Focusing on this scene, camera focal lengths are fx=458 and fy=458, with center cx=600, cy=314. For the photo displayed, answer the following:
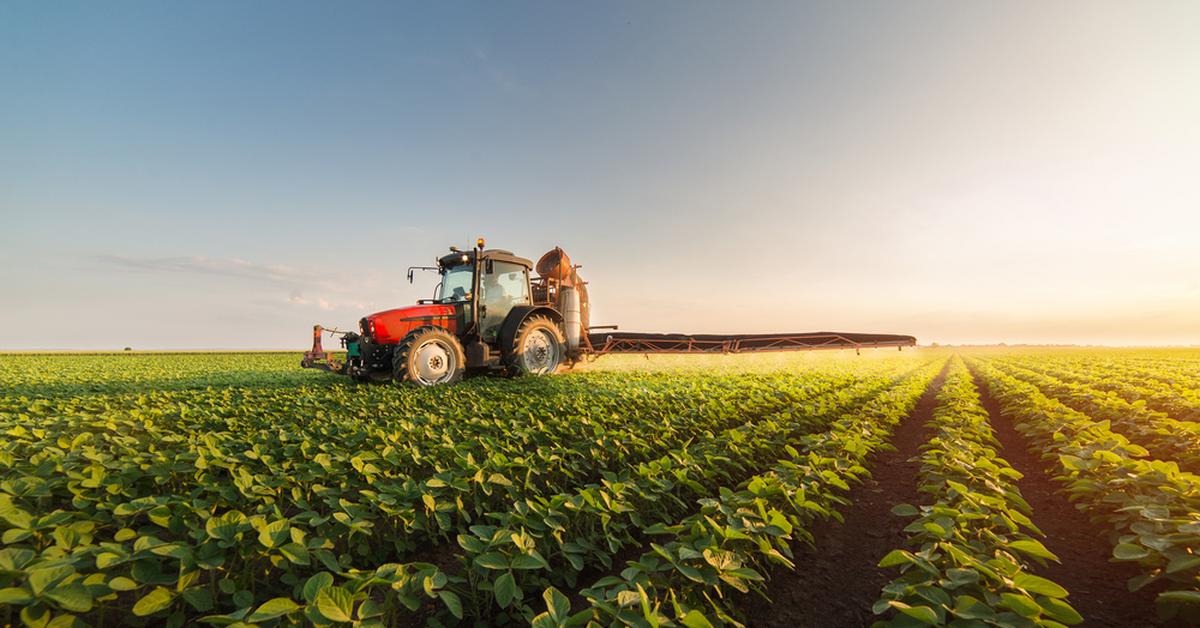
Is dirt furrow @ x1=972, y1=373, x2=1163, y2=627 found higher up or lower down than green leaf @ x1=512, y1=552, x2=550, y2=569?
Answer: lower down

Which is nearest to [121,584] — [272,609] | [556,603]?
[272,609]

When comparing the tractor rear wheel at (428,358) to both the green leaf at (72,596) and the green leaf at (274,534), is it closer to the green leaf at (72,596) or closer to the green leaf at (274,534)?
the green leaf at (274,534)

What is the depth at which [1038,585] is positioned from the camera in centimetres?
194

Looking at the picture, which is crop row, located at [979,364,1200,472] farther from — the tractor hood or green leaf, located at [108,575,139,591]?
the tractor hood

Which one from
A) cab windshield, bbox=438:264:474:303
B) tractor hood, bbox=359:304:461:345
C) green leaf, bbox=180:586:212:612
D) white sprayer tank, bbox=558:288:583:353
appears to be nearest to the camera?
green leaf, bbox=180:586:212:612

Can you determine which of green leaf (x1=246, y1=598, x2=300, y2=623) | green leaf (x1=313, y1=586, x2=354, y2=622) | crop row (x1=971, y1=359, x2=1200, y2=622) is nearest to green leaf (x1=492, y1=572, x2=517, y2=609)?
green leaf (x1=313, y1=586, x2=354, y2=622)

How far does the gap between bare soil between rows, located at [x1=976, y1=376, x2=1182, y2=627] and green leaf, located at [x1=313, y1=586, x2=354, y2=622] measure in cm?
393

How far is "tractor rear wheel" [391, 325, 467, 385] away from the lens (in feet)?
28.0

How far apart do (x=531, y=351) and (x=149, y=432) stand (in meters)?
6.38

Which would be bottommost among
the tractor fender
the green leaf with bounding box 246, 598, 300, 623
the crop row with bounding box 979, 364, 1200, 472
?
the crop row with bounding box 979, 364, 1200, 472

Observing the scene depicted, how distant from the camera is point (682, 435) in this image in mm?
5770

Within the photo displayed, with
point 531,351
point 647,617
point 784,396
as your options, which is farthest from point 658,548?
point 531,351

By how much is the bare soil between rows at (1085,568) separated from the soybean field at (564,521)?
0.07 feet

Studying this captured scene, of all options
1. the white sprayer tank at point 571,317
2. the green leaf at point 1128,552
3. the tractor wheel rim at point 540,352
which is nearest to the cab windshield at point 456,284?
the tractor wheel rim at point 540,352
